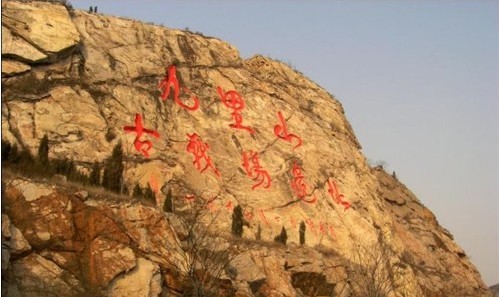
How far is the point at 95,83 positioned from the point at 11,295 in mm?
10088

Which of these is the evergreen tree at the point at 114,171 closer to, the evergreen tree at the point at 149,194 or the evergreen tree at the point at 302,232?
the evergreen tree at the point at 149,194

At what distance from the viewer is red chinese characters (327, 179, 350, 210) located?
28.2 m

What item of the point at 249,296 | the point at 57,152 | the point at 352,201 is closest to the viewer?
the point at 249,296

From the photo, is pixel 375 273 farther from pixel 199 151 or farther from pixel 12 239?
pixel 12 239

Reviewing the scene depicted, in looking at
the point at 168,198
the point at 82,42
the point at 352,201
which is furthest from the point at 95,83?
the point at 352,201

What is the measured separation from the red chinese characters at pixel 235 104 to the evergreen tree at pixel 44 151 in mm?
8063

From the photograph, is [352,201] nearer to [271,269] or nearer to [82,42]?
[271,269]

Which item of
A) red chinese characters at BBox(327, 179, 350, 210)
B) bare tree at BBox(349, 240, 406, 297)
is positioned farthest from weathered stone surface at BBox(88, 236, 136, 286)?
red chinese characters at BBox(327, 179, 350, 210)

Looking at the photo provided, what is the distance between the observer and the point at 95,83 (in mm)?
24281

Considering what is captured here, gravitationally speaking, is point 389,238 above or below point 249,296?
above

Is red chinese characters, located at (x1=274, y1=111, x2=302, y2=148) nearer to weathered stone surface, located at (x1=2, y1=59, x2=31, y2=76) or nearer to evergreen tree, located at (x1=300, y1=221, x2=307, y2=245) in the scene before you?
evergreen tree, located at (x1=300, y1=221, x2=307, y2=245)

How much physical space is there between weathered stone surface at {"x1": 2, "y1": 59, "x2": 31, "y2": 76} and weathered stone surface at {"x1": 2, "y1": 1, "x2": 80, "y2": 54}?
98 centimetres

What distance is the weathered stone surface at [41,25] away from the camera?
23.4m

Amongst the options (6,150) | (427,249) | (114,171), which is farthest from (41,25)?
(427,249)
